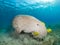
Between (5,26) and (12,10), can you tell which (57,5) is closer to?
(12,10)

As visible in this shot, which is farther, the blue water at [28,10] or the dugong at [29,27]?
the blue water at [28,10]

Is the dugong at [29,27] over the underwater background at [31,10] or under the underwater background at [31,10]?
under

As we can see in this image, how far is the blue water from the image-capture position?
2787 mm

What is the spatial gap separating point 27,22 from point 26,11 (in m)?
0.57

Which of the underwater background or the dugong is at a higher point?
the underwater background

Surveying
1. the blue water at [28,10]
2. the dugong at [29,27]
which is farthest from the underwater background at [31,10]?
the dugong at [29,27]

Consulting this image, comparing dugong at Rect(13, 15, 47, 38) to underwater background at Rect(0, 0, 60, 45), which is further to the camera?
underwater background at Rect(0, 0, 60, 45)

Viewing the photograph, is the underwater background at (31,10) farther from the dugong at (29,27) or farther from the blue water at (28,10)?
the dugong at (29,27)

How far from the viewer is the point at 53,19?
2941 millimetres

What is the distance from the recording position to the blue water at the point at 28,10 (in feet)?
9.14

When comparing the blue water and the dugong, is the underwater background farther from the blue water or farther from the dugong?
the dugong

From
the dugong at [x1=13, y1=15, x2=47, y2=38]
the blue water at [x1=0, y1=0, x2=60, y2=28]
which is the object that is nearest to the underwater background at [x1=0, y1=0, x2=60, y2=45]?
the blue water at [x1=0, y1=0, x2=60, y2=28]

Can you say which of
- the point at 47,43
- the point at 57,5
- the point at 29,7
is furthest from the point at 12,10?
the point at 47,43

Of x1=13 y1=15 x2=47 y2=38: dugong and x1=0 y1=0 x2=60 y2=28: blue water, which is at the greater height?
x1=0 y1=0 x2=60 y2=28: blue water
